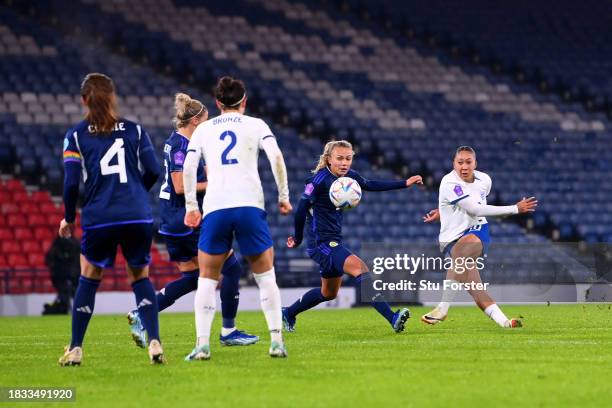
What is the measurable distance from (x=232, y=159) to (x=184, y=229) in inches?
84.4

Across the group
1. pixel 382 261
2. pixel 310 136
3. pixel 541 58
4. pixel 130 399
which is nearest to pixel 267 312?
pixel 130 399

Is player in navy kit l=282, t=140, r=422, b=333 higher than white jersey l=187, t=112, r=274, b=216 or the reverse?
the reverse

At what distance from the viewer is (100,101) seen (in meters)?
7.75

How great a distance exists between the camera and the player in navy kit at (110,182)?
778 centimetres

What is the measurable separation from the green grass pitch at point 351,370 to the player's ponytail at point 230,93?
6.10ft

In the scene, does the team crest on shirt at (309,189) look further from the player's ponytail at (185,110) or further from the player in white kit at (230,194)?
the player in white kit at (230,194)

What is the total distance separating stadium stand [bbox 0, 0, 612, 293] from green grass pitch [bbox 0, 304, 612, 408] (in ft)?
38.7

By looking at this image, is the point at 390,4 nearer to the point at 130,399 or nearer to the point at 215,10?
the point at 215,10

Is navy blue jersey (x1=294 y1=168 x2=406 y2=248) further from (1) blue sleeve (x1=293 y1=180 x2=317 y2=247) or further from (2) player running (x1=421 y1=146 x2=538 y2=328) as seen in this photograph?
(2) player running (x1=421 y1=146 x2=538 y2=328)

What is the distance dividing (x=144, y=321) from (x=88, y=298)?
44 centimetres

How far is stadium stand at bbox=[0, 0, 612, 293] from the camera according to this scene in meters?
25.0

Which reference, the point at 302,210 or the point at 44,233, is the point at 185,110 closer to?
the point at 302,210

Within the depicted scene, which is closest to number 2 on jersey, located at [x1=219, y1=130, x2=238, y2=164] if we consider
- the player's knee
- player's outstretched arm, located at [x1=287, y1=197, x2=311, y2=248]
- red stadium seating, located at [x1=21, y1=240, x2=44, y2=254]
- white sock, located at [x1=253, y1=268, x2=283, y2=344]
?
white sock, located at [x1=253, y1=268, x2=283, y2=344]

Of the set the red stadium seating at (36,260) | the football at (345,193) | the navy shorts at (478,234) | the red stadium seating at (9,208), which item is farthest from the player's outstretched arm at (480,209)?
the red stadium seating at (9,208)
